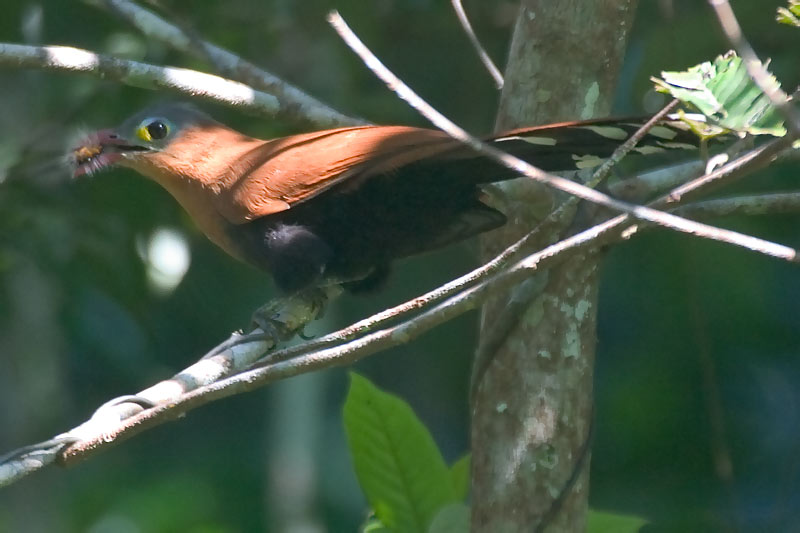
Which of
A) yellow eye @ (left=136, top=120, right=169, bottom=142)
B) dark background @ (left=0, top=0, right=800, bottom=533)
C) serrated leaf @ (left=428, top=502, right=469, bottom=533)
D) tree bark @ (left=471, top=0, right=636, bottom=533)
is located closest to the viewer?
serrated leaf @ (left=428, top=502, right=469, bottom=533)

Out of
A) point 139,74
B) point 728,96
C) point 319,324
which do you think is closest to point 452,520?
point 728,96

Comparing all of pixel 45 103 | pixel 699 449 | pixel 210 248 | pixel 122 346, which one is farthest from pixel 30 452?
pixel 699 449

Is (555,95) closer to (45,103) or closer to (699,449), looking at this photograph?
(45,103)

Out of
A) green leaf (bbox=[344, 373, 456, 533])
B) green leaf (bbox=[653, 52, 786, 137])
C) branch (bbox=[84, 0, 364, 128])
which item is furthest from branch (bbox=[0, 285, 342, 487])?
green leaf (bbox=[653, 52, 786, 137])

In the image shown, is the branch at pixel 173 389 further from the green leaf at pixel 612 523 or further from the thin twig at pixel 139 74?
the green leaf at pixel 612 523

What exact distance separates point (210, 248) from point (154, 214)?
3.98 ft

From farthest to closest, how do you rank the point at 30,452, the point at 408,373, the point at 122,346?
the point at 408,373, the point at 122,346, the point at 30,452

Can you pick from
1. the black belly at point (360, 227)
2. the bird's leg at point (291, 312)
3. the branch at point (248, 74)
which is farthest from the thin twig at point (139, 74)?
the bird's leg at point (291, 312)

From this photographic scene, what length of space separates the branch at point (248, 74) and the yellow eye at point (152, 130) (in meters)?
0.30

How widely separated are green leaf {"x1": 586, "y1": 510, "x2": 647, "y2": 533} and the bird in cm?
74

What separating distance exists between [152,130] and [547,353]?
4.84 feet

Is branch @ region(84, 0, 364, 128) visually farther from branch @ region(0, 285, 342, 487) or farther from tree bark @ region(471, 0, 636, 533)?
tree bark @ region(471, 0, 636, 533)

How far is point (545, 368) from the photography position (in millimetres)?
2361

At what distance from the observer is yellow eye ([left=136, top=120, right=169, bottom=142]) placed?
10.4 feet
